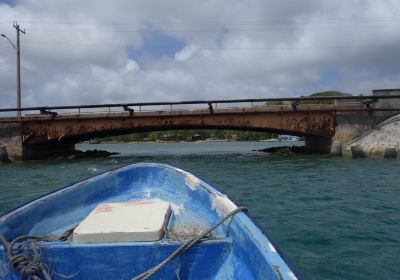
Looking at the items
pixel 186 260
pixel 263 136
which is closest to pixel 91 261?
pixel 186 260

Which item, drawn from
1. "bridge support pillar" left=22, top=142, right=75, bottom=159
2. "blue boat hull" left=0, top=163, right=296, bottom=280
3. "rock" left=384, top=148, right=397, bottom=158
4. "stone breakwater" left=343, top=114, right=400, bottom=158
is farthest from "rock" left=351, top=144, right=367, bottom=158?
"bridge support pillar" left=22, top=142, right=75, bottom=159

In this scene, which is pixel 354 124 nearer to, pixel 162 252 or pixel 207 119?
pixel 207 119

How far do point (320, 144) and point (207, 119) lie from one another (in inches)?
395

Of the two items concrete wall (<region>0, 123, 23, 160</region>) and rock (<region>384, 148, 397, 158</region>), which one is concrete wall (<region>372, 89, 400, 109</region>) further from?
concrete wall (<region>0, 123, 23, 160</region>)

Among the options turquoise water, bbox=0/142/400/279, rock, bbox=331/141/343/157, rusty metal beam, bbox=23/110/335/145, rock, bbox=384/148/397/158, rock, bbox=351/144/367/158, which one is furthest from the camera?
rusty metal beam, bbox=23/110/335/145

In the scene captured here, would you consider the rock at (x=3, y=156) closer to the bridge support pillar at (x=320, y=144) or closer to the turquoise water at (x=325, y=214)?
the turquoise water at (x=325, y=214)

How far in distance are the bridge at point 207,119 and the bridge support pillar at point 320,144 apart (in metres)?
0.16

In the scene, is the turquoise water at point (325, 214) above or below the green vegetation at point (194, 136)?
below

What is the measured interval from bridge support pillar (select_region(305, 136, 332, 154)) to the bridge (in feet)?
0.53

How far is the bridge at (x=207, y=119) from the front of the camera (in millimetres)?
25703

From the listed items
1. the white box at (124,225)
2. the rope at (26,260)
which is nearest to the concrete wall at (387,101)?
the white box at (124,225)

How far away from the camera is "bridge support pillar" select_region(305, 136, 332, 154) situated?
27.6 metres

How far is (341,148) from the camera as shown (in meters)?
25.1

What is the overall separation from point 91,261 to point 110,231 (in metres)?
0.34
